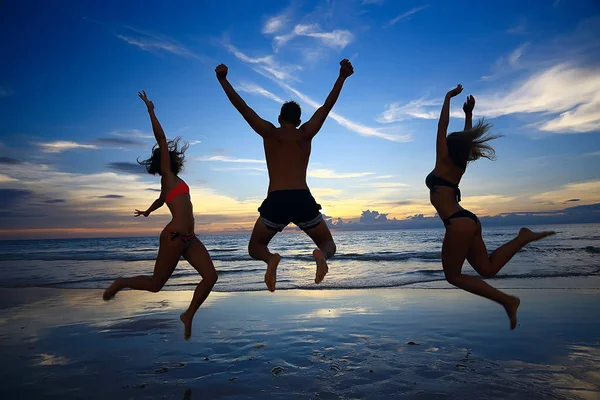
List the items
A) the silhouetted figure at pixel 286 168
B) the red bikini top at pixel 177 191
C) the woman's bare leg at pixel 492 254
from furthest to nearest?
the red bikini top at pixel 177 191 → the woman's bare leg at pixel 492 254 → the silhouetted figure at pixel 286 168

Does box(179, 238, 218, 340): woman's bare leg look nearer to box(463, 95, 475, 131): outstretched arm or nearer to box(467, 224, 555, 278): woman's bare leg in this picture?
box(467, 224, 555, 278): woman's bare leg

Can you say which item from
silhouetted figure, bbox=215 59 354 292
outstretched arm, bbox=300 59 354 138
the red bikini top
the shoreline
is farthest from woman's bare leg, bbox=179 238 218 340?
→ the shoreline

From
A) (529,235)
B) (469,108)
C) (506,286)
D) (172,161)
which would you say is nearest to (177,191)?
(172,161)

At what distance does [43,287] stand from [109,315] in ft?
24.1

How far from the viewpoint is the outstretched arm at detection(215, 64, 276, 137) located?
469 centimetres

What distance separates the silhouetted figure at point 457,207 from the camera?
4.95 metres

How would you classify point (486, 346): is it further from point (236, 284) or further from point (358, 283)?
point (236, 284)

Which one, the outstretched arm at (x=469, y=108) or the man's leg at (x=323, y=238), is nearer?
the man's leg at (x=323, y=238)

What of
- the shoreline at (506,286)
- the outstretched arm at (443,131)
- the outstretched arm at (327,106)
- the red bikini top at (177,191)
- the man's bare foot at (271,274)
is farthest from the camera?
the shoreline at (506,286)

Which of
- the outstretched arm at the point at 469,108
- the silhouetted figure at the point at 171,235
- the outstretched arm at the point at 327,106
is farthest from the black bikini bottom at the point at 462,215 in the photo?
the silhouetted figure at the point at 171,235

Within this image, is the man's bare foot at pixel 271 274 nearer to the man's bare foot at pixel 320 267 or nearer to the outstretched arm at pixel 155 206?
the man's bare foot at pixel 320 267

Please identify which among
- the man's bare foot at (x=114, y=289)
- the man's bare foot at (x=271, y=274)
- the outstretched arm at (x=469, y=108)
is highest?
the outstretched arm at (x=469, y=108)

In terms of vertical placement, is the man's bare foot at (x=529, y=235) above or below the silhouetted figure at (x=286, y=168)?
below

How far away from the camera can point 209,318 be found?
27.6 ft
